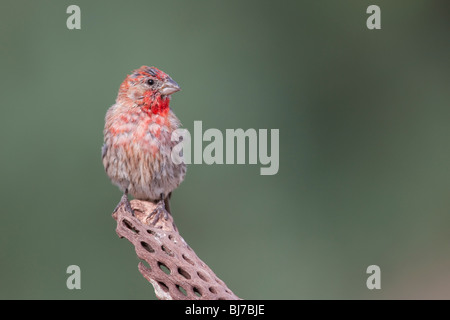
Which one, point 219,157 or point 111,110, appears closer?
point 111,110

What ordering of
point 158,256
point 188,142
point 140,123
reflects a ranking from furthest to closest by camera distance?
point 188,142 < point 140,123 < point 158,256

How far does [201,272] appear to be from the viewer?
16.0 ft

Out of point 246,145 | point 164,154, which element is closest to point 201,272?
point 164,154

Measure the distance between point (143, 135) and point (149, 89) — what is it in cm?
42

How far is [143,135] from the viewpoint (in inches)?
212

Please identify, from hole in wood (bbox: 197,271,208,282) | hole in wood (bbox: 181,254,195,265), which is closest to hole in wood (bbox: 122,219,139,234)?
hole in wood (bbox: 181,254,195,265)

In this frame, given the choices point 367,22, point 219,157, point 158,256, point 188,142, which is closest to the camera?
point 158,256

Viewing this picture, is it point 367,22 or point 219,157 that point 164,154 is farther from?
point 367,22

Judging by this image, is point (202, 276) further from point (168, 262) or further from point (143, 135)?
point (143, 135)

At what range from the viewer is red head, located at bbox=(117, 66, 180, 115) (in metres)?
5.42

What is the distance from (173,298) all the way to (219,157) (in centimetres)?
220

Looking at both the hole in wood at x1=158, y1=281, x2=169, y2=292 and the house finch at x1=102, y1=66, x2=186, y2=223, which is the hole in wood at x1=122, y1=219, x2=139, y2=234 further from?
the hole in wood at x1=158, y1=281, x2=169, y2=292

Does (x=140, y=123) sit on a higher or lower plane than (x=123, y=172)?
higher
